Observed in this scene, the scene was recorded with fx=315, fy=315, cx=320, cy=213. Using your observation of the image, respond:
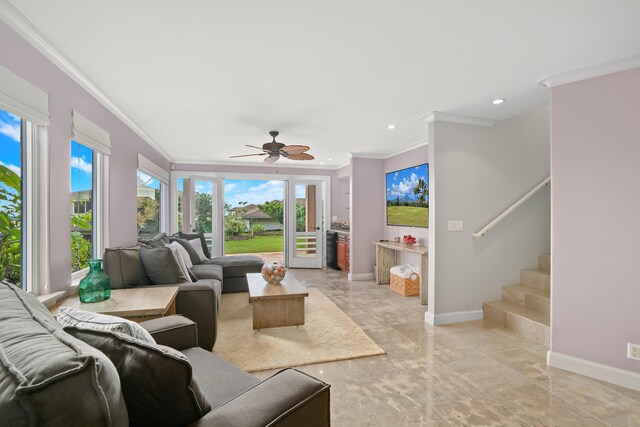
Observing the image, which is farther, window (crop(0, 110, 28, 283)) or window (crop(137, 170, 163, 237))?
window (crop(137, 170, 163, 237))

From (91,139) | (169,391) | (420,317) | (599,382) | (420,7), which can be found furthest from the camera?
(420,317)

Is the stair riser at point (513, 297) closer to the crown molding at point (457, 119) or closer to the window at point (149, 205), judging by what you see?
the crown molding at point (457, 119)

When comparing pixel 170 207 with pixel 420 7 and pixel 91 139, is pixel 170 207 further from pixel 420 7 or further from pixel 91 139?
pixel 420 7

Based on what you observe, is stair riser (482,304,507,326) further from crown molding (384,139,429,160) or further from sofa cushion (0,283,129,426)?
sofa cushion (0,283,129,426)

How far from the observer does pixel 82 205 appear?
2959mm

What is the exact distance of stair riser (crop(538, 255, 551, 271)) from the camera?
12.4ft

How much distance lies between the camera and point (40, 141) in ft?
7.11

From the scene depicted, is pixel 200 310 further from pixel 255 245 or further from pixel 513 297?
pixel 255 245

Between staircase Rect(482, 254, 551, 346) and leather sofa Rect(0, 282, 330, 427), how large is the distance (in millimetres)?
2876

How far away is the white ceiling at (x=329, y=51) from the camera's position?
5.69 ft

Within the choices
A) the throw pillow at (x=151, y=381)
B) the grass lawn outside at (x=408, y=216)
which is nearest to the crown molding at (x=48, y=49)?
the throw pillow at (x=151, y=381)


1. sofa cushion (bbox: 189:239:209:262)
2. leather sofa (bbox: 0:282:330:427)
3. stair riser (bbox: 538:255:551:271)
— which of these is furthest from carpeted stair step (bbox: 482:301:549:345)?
sofa cushion (bbox: 189:239:209:262)

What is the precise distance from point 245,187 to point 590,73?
31.3 ft

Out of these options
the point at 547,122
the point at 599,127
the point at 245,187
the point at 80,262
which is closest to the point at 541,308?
the point at 599,127
